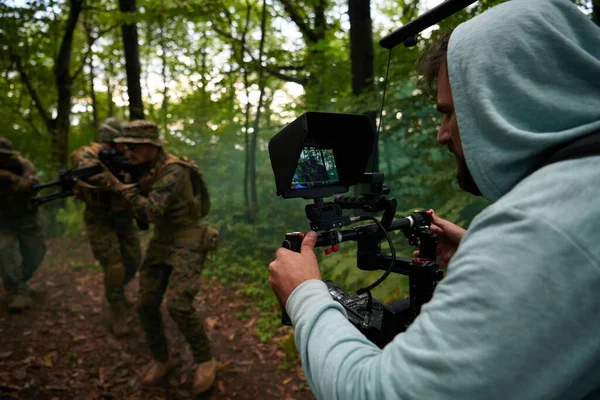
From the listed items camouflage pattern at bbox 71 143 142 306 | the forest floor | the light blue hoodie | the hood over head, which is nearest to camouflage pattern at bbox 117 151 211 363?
the forest floor

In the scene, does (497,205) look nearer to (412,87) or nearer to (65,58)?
(412,87)

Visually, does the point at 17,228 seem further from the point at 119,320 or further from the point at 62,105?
the point at 62,105

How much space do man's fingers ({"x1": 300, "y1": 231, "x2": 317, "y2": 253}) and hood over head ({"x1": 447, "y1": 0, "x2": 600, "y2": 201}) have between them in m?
0.64

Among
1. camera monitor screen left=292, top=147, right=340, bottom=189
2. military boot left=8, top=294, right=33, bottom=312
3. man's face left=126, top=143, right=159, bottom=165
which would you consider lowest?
military boot left=8, top=294, right=33, bottom=312

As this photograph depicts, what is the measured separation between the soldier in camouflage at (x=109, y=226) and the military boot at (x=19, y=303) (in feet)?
4.78

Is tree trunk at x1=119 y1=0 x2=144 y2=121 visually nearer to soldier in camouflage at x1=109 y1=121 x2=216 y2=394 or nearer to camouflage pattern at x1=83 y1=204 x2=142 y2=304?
camouflage pattern at x1=83 y1=204 x2=142 y2=304

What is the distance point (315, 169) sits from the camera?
1680 mm

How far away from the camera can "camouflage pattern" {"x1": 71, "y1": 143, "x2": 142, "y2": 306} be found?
5.20m

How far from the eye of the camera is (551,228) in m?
0.68

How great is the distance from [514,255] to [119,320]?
5.53 meters

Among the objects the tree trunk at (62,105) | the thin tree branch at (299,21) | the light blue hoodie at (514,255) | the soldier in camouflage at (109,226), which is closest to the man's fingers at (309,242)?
the light blue hoodie at (514,255)

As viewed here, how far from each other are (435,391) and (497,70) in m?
0.76

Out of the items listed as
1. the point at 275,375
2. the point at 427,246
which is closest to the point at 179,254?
the point at 275,375

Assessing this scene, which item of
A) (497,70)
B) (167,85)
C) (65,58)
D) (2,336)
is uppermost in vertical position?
(167,85)
